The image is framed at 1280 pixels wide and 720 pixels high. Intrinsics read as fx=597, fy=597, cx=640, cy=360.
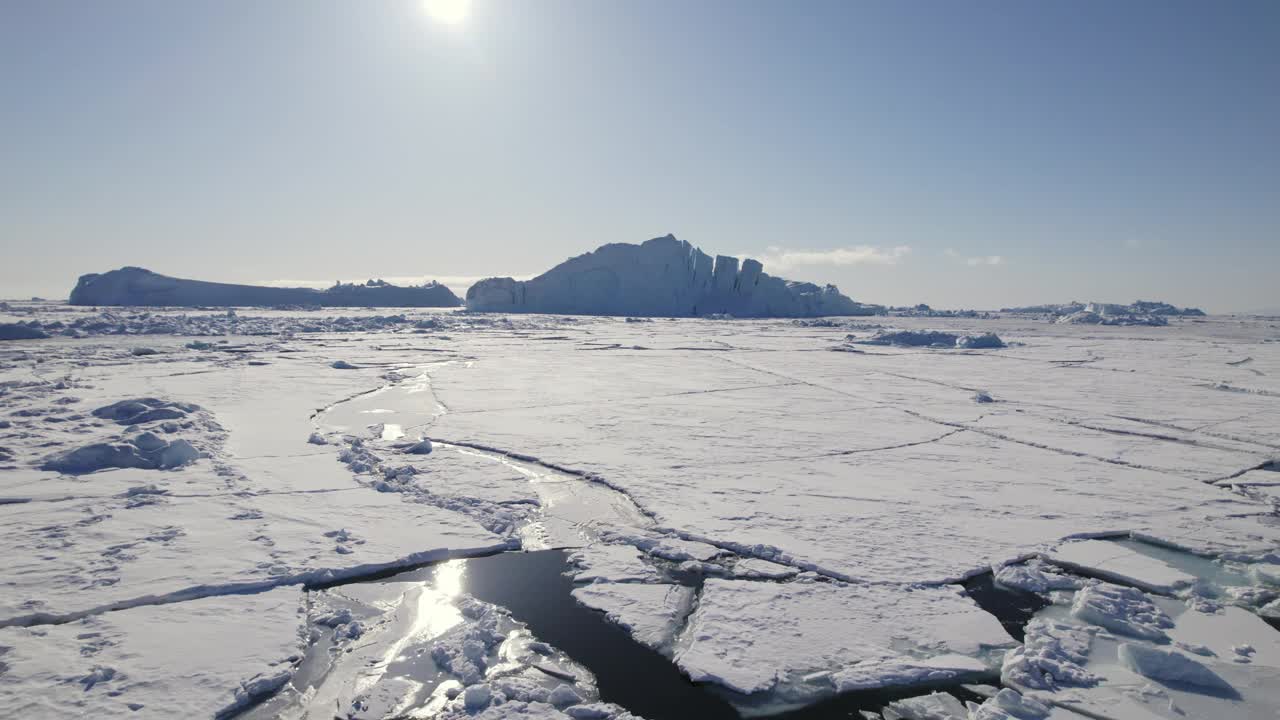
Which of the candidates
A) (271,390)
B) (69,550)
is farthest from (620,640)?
(271,390)

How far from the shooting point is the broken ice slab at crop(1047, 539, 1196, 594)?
10.2 feet

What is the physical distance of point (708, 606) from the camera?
292 centimetres

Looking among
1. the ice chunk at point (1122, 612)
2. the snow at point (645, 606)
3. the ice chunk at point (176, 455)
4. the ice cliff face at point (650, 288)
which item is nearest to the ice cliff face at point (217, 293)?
the ice cliff face at point (650, 288)

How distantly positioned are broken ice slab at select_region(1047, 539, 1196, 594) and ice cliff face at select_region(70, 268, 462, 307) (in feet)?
161

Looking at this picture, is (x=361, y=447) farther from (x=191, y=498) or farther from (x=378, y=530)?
(x=378, y=530)

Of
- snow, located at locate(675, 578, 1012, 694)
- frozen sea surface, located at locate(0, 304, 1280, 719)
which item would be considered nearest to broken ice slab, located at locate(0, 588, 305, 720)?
frozen sea surface, located at locate(0, 304, 1280, 719)

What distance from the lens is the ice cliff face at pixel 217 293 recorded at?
3931cm

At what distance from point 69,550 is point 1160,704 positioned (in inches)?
200

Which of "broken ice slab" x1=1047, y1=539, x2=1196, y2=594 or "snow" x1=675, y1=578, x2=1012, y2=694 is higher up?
"broken ice slab" x1=1047, y1=539, x2=1196, y2=594

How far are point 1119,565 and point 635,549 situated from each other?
270 cm

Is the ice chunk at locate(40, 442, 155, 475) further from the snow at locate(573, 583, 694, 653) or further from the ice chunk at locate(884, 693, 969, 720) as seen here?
the ice chunk at locate(884, 693, 969, 720)

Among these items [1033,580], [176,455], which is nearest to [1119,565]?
[1033,580]

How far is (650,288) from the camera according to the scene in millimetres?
37031

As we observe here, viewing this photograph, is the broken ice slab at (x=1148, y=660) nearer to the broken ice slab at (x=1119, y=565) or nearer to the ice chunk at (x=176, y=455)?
the broken ice slab at (x=1119, y=565)
